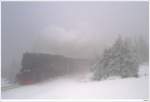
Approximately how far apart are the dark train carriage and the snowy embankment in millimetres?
77

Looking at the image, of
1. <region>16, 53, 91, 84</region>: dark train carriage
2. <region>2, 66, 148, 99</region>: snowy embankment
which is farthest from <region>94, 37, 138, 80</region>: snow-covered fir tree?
<region>16, 53, 91, 84</region>: dark train carriage

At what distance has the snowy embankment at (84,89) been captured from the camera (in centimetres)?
195

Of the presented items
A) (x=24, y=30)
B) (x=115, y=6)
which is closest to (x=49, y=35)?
(x=24, y=30)

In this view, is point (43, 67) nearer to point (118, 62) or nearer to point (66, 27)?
point (66, 27)

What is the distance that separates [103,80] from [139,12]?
0.85 meters

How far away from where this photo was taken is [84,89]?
196 cm

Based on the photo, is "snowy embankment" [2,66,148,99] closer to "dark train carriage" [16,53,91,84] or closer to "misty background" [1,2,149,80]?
"dark train carriage" [16,53,91,84]

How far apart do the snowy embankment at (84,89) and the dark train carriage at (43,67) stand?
8cm

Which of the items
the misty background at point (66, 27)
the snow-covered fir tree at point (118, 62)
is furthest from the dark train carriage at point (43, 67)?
the snow-covered fir tree at point (118, 62)

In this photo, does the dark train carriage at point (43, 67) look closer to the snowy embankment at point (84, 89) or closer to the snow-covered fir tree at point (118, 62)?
the snowy embankment at point (84, 89)

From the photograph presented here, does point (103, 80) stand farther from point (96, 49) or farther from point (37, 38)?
point (37, 38)

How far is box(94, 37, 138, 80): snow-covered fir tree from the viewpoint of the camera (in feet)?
6.39

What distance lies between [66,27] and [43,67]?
20.1 inches

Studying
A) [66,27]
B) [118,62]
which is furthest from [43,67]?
[118,62]
